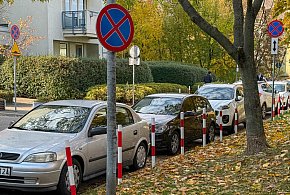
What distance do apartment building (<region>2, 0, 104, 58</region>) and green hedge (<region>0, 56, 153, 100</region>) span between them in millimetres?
5676

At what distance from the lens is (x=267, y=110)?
22.8 metres

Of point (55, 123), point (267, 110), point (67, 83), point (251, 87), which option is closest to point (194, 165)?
point (251, 87)

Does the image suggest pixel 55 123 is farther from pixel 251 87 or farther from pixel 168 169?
pixel 251 87

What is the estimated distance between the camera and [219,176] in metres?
7.70

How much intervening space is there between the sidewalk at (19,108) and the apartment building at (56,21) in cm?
750

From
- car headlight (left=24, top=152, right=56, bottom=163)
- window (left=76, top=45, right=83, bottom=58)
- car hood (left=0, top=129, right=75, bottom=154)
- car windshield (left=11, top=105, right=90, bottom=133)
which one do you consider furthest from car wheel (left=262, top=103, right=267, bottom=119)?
window (left=76, top=45, right=83, bottom=58)

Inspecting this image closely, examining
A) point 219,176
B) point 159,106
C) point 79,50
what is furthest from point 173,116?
point 79,50

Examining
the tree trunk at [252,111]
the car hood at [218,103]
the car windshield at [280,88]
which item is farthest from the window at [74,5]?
the tree trunk at [252,111]

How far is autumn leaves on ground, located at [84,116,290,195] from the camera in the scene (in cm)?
682

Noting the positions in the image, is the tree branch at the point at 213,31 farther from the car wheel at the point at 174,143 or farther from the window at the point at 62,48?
the window at the point at 62,48

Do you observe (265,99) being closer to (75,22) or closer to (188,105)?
(188,105)

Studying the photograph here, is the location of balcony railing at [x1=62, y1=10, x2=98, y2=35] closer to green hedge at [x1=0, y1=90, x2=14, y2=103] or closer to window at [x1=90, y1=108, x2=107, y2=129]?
green hedge at [x1=0, y1=90, x2=14, y2=103]

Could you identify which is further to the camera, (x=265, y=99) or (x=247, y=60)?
(x=265, y=99)

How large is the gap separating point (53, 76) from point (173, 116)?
14558mm
